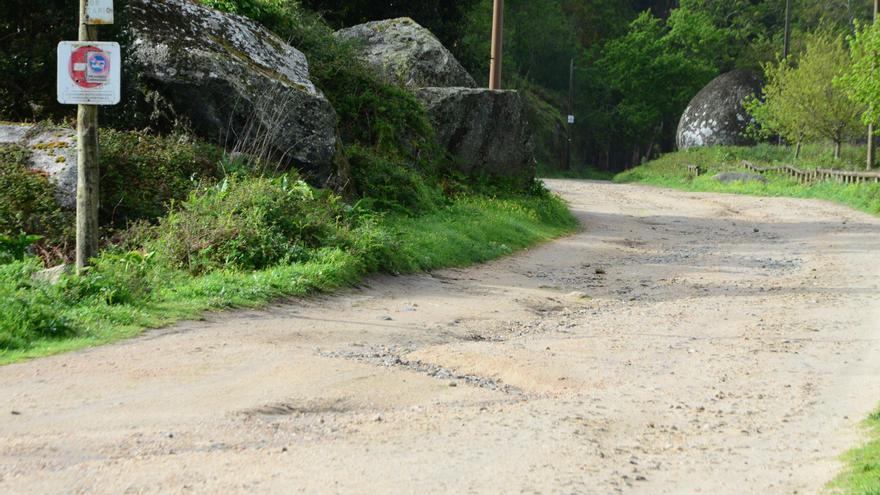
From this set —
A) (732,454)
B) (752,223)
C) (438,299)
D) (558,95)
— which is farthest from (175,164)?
(558,95)

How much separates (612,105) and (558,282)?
53.0m

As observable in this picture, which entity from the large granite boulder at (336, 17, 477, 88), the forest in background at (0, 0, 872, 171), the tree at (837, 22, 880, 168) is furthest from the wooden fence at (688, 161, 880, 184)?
the forest in background at (0, 0, 872, 171)

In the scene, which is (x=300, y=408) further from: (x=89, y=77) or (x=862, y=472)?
(x=89, y=77)

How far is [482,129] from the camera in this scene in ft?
76.8

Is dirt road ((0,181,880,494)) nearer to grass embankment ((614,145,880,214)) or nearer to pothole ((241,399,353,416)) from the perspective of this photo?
pothole ((241,399,353,416))

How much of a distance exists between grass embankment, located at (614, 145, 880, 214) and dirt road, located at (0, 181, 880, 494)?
17.4 metres

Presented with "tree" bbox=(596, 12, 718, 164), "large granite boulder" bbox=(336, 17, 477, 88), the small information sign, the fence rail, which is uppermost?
"tree" bbox=(596, 12, 718, 164)

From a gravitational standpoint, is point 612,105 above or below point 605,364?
above

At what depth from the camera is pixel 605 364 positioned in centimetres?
902

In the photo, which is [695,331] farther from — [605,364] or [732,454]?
[732,454]

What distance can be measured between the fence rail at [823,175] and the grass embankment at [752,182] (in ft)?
1.04

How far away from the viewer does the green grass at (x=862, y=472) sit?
211 inches

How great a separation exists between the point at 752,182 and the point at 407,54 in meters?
17.4

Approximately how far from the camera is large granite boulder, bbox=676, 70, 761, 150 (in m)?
49.5
